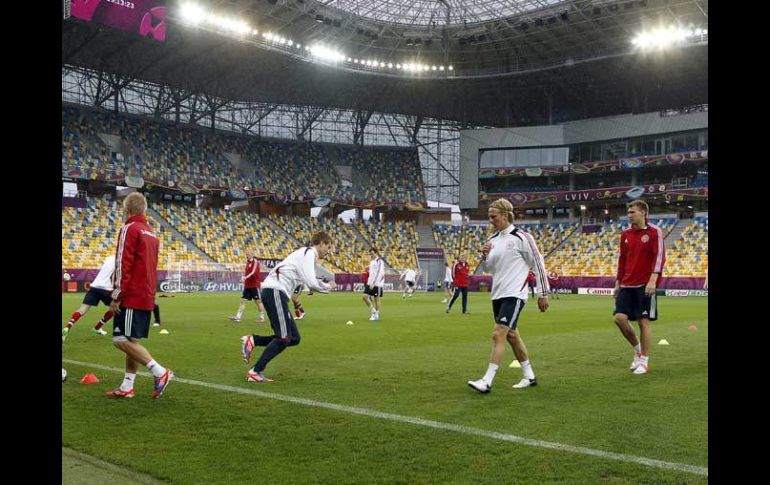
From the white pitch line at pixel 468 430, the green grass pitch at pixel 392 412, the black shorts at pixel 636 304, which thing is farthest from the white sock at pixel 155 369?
the black shorts at pixel 636 304

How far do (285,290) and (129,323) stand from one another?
2.07 metres

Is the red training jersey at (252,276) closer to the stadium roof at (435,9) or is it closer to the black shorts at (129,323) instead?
the black shorts at (129,323)

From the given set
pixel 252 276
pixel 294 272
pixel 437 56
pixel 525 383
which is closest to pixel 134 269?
pixel 294 272

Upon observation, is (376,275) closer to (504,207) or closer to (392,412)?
(504,207)

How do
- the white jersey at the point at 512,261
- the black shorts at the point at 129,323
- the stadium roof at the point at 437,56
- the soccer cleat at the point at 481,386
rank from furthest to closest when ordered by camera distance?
the stadium roof at the point at 437,56 < the white jersey at the point at 512,261 < the soccer cleat at the point at 481,386 < the black shorts at the point at 129,323

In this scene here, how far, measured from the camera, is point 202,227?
5603 cm

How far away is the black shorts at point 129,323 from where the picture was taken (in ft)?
25.2

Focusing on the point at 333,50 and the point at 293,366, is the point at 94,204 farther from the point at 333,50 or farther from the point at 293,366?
the point at 293,366

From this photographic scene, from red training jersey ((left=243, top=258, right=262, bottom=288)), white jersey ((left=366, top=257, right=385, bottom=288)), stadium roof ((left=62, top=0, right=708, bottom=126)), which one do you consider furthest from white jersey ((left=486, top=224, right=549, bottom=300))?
stadium roof ((left=62, top=0, right=708, bottom=126))

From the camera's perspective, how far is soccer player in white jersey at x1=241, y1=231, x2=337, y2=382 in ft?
29.3

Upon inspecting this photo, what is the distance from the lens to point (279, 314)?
8953 mm

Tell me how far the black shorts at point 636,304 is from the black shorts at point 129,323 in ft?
21.2
